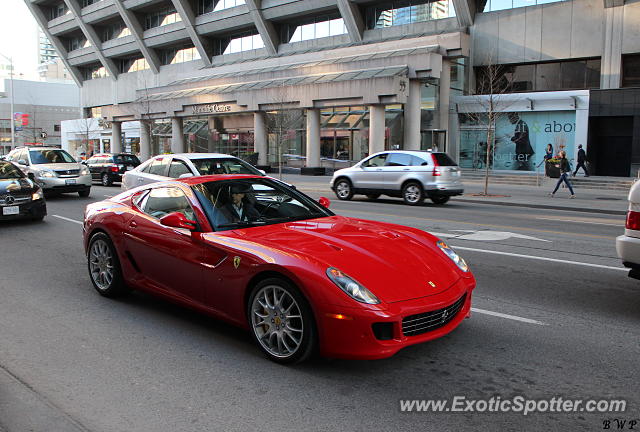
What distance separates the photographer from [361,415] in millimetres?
3611

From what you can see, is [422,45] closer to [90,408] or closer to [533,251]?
[533,251]

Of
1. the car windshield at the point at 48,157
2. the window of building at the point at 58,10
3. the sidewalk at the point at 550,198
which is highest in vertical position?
the window of building at the point at 58,10

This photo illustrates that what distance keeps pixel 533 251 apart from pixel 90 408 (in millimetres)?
7538

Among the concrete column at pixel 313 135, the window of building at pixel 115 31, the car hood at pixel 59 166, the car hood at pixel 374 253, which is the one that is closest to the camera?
the car hood at pixel 374 253

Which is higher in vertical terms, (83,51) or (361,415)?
(83,51)

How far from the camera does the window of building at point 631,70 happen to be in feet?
101

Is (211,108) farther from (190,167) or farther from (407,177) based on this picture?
(190,167)

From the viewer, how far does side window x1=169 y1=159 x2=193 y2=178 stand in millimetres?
12523

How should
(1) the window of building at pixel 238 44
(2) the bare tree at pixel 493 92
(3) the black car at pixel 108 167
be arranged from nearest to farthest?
(3) the black car at pixel 108 167 → (2) the bare tree at pixel 493 92 → (1) the window of building at pixel 238 44

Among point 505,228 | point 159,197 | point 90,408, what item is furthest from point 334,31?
point 90,408

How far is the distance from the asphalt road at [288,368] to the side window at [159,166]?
5999 millimetres

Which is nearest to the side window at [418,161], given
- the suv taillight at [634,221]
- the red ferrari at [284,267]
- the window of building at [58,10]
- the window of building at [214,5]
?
the suv taillight at [634,221]

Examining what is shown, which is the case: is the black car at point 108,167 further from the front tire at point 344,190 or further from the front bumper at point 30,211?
the front bumper at point 30,211

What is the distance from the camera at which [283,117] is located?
38438 mm
